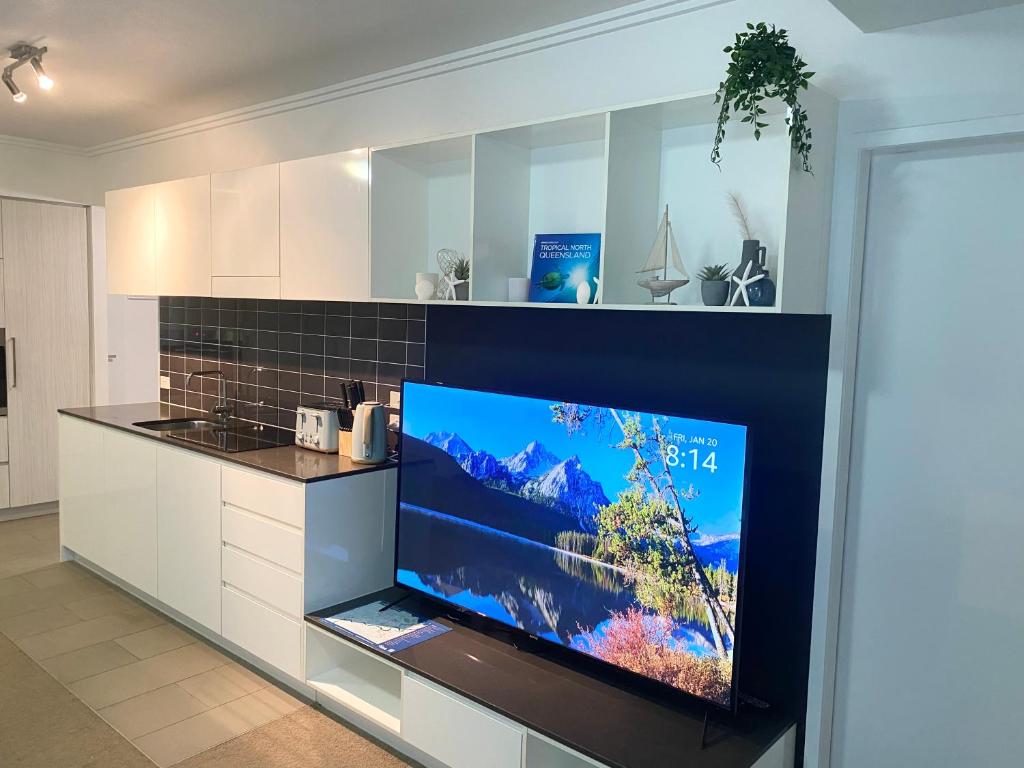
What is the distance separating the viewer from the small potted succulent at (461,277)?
9.02ft

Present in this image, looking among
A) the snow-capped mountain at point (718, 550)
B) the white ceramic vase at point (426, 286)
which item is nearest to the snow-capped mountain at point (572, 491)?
the snow-capped mountain at point (718, 550)

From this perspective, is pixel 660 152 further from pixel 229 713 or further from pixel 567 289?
pixel 229 713

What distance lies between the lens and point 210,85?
11.7ft

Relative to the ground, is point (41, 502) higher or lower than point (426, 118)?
lower

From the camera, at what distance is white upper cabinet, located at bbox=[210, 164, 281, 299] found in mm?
3355

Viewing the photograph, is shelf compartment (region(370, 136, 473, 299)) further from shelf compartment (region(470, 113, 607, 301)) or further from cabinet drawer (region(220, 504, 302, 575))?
cabinet drawer (region(220, 504, 302, 575))

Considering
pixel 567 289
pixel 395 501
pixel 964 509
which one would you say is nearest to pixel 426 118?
pixel 567 289

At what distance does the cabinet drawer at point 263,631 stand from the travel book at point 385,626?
0.23 metres

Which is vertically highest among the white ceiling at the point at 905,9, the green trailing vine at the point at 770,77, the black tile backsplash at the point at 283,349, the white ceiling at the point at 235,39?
A: the white ceiling at the point at 235,39

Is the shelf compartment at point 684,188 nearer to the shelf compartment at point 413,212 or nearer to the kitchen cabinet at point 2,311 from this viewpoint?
the shelf compartment at point 413,212

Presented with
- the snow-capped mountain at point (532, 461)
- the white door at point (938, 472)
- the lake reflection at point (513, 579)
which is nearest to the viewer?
the white door at point (938, 472)

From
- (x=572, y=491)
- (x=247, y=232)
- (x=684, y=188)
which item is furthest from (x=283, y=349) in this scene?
(x=684, y=188)

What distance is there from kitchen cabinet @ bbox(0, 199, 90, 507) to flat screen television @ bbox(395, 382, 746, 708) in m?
3.60

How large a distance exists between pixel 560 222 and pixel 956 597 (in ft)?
5.37
